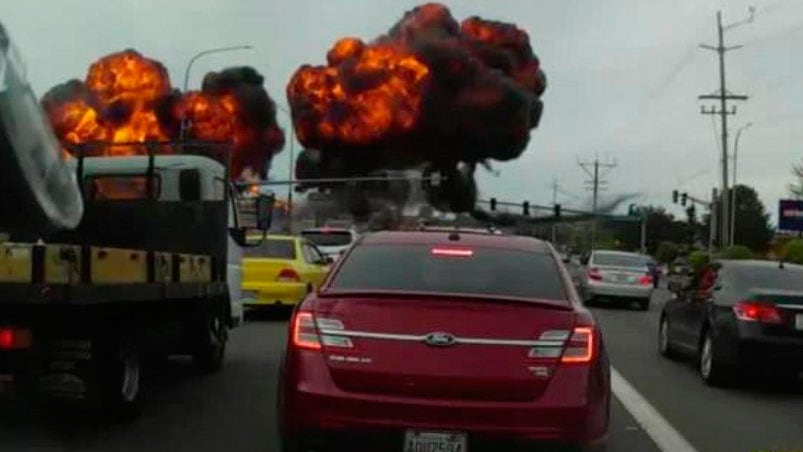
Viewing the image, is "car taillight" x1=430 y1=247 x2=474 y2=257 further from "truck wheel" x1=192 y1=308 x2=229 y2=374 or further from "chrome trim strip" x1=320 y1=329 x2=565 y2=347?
"truck wheel" x1=192 y1=308 x2=229 y2=374

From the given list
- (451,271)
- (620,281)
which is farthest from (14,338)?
(620,281)

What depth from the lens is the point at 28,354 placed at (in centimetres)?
741

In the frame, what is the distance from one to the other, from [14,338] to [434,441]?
2.95m

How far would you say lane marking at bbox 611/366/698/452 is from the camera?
8109 millimetres

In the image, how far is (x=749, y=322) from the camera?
1089 centimetres

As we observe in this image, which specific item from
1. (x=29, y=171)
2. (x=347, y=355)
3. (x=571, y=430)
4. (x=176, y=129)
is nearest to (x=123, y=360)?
(x=29, y=171)

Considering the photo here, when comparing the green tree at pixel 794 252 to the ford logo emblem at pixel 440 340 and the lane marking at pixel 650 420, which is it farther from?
the ford logo emblem at pixel 440 340

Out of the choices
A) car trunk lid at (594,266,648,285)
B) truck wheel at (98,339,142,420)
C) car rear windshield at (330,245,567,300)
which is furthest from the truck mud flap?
car trunk lid at (594,266,648,285)

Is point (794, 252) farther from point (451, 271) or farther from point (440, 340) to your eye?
point (440, 340)

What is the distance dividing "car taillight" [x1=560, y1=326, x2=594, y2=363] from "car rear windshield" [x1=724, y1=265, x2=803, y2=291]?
5783 millimetres

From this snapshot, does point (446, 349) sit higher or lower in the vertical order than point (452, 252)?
lower

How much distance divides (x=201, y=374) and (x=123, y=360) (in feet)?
10.7

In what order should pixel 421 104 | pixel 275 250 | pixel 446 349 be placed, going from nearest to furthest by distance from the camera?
pixel 446 349 < pixel 275 250 < pixel 421 104

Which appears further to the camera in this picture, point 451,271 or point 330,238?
point 330,238
